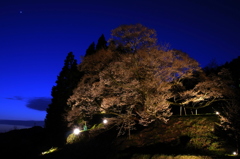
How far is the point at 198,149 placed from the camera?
27.3 ft

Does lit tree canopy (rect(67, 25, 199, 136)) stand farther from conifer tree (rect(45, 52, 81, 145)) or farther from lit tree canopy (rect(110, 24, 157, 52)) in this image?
conifer tree (rect(45, 52, 81, 145))

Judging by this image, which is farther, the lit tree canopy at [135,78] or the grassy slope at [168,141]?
the lit tree canopy at [135,78]

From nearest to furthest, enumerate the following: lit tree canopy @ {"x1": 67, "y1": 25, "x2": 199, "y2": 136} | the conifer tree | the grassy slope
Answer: the grassy slope < lit tree canopy @ {"x1": 67, "y1": 25, "x2": 199, "y2": 136} < the conifer tree

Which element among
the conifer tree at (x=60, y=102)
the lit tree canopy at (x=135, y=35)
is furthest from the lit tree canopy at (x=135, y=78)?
the conifer tree at (x=60, y=102)

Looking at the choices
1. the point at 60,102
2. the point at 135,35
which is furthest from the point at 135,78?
the point at 60,102

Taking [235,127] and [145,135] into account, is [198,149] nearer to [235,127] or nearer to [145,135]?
[235,127]

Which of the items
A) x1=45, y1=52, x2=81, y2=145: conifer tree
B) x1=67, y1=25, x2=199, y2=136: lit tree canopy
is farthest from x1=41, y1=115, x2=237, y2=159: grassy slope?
x1=45, y1=52, x2=81, y2=145: conifer tree

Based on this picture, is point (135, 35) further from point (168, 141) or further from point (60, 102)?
point (60, 102)

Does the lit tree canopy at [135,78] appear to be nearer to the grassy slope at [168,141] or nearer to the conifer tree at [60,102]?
the grassy slope at [168,141]

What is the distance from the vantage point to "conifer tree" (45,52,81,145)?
23.9 meters

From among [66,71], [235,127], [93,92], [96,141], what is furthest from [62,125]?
[235,127]

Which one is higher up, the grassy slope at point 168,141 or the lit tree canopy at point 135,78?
the lit tree canopy at point 135,78

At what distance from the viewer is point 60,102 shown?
2477 centimetres

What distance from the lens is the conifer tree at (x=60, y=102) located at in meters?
23.9
